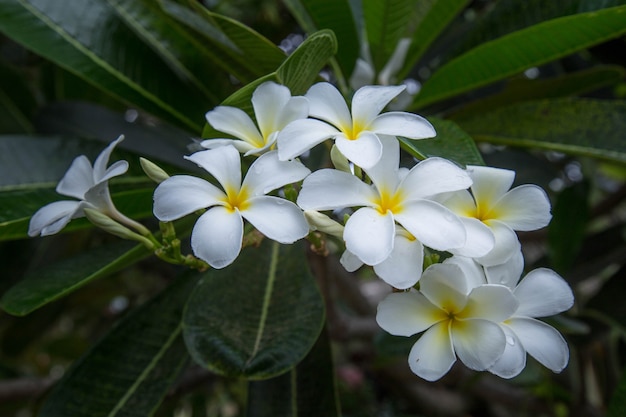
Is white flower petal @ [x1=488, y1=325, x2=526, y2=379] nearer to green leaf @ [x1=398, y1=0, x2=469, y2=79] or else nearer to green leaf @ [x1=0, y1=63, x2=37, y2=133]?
green leaf @ [x1=398, y1=0, x2=469, y2=79]

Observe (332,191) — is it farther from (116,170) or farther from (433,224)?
(116,170)

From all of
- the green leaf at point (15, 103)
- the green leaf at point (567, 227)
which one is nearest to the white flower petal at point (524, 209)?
the green leaf at point (567, 227)

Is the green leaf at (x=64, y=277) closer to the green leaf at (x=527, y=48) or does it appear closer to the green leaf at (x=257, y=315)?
the green leaf at (x=257, y=315)

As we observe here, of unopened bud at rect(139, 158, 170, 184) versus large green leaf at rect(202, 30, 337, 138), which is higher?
large green leaf at rect(202, 30, 337, 138)

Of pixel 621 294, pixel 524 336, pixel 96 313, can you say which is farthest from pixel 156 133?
pixel 96 313

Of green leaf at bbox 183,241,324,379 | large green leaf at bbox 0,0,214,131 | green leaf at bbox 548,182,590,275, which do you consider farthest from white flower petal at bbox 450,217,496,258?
green leaf at bbox 548,182,590,275

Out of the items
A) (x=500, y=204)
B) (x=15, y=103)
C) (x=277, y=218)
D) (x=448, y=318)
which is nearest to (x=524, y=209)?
(x=500, y=204)

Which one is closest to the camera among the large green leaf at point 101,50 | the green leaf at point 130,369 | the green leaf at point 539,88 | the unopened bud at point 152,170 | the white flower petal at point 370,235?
the white flower petal at point 370,235
